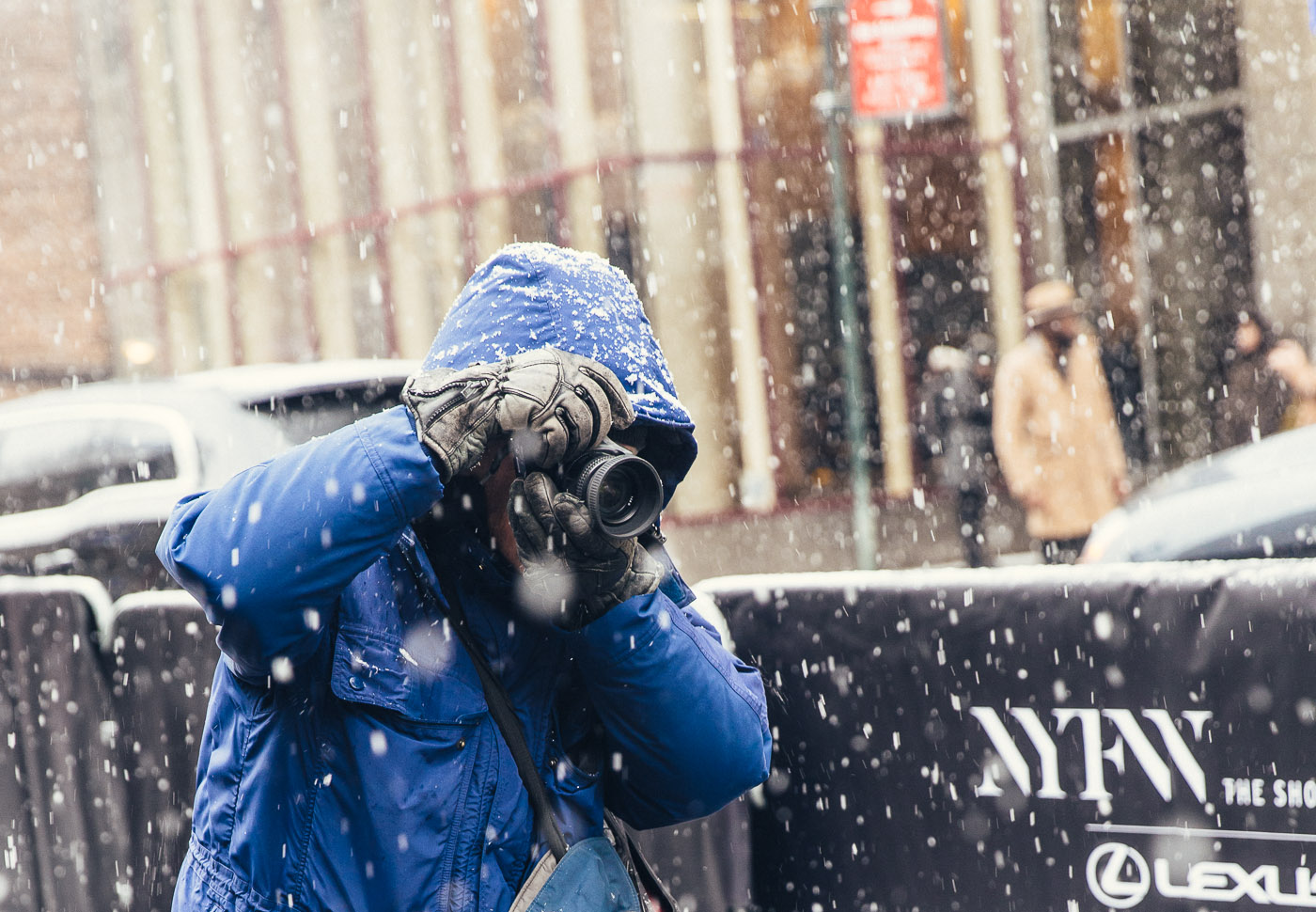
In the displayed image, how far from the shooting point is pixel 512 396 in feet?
5.75

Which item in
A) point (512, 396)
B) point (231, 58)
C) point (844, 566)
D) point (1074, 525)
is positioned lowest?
point (844, 566)

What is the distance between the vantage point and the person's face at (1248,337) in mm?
9750

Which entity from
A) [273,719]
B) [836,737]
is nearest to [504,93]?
[836,737]

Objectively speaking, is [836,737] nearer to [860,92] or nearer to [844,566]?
[860,92]

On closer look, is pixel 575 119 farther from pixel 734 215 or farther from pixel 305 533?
pixel 305 533

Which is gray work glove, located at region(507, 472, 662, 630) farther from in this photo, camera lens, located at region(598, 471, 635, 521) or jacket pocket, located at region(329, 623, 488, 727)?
jacket pocket, located at region(329, 623, 488, 727)

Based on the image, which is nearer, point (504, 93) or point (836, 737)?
point (836, 737)

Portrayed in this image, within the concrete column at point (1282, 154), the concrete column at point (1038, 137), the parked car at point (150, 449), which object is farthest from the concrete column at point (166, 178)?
the parked car at point (150, 449)

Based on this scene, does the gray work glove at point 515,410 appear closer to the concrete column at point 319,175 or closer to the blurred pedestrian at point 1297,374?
the blurred pedestrian at point 1297,374

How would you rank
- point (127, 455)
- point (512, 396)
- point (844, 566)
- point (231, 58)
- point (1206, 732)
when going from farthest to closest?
1. point (231, 58)
2. point (844, 566)
3. point (127, 455)
4. point (1206, 732)
5. point (512, 396)

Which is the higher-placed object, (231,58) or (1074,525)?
(231,58)

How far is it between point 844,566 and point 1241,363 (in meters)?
4.23

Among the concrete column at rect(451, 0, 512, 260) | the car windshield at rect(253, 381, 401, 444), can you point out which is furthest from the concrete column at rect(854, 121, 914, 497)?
the car windshield at rect(253, 381, 401, 444)

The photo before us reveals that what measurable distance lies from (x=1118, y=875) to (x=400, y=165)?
14.1 m
